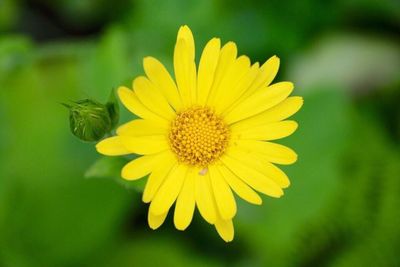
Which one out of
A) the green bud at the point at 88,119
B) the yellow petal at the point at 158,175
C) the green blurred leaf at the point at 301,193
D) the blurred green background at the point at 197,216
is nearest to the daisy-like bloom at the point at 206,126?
the yellow petal at the point at 158,175

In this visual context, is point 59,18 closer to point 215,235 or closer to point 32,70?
point 32,70

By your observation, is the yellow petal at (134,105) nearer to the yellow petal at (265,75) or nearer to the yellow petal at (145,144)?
the yellow petal at (145,144)

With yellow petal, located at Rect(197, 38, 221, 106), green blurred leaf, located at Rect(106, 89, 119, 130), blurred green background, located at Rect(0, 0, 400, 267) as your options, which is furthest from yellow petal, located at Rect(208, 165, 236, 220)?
blurred green background, located at Rect(0, 0, 400, 267)

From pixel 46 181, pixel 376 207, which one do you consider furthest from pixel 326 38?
pixel 46 181

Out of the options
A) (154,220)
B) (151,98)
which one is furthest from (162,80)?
(154,220)

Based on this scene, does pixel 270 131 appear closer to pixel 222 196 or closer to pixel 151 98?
pixel 222 196
